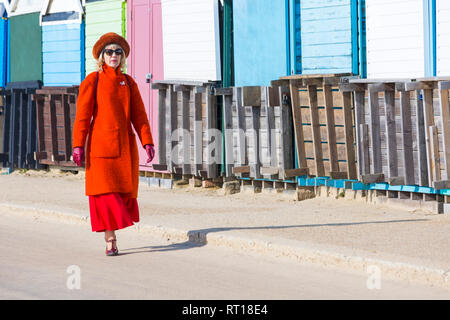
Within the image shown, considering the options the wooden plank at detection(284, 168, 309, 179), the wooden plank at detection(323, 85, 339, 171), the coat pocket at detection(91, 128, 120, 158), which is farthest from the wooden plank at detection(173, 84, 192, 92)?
the coat pocket at detection(91, 128, 120, 158)

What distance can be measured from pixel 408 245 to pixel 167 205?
4343 millimetres

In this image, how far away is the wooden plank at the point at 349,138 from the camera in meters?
11.0

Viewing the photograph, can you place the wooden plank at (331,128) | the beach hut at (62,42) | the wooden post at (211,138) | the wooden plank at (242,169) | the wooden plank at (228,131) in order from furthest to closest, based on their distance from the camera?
the beach hut at (62,42) < the wooden post at (211,138) < the wooden plank at (228,131) < the wooden plank at (242,169) < the wooden plank at (331,128)

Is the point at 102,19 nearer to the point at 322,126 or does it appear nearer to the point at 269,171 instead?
the point at 269,171

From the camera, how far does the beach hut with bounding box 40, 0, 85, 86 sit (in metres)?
15.8

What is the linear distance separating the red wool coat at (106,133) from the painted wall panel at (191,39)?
15.7 ft

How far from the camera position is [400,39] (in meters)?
10.5

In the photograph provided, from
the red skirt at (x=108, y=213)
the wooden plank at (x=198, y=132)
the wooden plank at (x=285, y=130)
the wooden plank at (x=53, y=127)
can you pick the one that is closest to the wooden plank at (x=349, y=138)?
the wooden plank at (x=285, y=130)

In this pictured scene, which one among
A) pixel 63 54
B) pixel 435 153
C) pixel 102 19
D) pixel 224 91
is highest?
pixel 102 19

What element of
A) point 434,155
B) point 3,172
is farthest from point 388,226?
point 3,172

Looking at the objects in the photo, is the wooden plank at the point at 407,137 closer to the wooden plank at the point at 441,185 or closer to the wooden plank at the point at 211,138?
the wooden plank at the point at 441,185

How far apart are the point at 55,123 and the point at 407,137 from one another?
7645mm

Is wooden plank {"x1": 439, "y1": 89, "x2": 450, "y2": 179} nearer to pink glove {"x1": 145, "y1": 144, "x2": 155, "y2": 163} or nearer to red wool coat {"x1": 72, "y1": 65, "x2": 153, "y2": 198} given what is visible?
pink glove {"x1": 145, "y1": 144, "x2": 155, "y2": 163}

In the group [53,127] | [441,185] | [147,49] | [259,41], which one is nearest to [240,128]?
[259,41]
